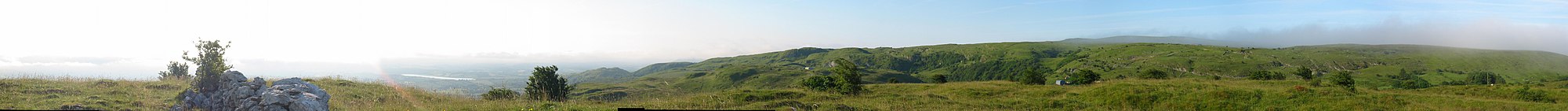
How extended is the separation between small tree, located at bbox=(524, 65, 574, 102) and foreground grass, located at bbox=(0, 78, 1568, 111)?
8.44ft

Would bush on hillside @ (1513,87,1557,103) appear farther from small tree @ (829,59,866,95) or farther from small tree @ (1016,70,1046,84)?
small tree @ (829,59,866,95)

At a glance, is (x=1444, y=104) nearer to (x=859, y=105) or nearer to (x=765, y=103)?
(x=859, y=105)

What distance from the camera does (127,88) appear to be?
2583 centimetres

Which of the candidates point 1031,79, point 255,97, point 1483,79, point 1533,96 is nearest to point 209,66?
point 255,97

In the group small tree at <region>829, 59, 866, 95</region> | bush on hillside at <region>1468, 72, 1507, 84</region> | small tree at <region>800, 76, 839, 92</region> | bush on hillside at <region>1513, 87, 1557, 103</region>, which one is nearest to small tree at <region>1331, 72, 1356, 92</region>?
bush on hillside at <region>1513, 87, 1557, 103</region>

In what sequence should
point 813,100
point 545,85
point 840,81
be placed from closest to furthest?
point 813,100, point 545,85, point 840,81

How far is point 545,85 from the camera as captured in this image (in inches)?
1102

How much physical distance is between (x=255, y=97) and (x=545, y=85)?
9.67 m

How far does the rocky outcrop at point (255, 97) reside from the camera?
20172mm

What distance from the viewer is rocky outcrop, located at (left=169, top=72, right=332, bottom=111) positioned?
A: 2017 cm

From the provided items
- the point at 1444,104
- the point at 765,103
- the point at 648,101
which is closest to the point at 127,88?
the point at 648,101

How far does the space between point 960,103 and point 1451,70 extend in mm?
208382

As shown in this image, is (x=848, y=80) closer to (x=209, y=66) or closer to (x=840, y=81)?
(x=840, y=81)

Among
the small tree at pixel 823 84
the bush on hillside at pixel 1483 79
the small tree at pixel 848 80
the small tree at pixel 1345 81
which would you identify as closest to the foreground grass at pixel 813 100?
the small tree at pixel 848 80
